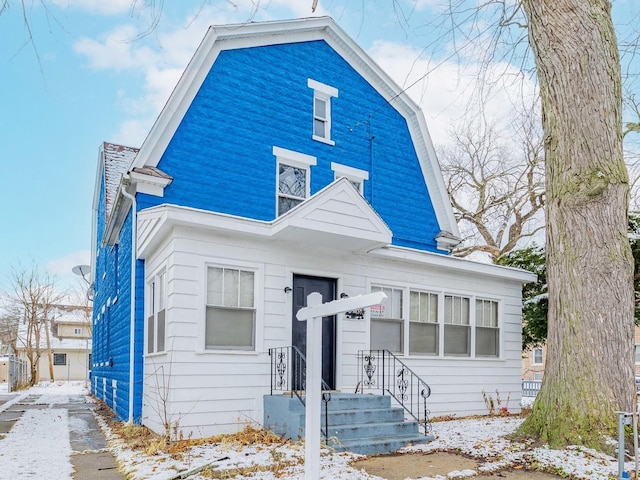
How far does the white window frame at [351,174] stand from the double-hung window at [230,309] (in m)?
4.25

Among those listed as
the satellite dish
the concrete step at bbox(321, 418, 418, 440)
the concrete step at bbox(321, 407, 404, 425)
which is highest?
the satellite dish

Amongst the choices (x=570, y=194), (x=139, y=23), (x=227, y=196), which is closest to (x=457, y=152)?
(x=227, y=196)

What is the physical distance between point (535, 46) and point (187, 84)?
5903 mm

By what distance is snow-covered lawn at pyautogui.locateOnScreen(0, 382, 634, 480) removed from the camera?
5.74 meters

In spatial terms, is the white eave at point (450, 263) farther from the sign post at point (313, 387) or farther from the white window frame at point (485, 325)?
the sign post at point (313, 387)

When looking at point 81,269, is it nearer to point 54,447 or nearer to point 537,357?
point 54,447

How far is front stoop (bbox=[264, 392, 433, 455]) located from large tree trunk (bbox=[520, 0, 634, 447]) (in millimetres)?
1670

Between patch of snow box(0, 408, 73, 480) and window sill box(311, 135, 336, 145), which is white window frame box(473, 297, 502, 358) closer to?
window sill box(311, 135, 336, 145)

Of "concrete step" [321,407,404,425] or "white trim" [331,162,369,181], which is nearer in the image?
"concrete step" [321,407,404,425]

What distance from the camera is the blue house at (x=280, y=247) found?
26.3 ft

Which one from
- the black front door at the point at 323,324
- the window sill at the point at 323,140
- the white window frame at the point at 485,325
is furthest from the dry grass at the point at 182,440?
the window sill at the point at 323,140

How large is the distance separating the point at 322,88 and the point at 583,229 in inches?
269

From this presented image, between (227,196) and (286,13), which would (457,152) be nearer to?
(227,196)

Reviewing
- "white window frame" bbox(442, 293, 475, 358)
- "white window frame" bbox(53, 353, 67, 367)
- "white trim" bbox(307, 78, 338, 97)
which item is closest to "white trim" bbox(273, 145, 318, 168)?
Result: "white trim" bbox(307, 78, 338, 97)
